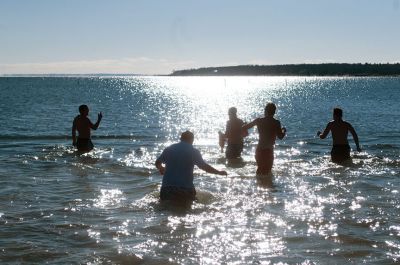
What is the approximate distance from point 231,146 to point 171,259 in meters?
9.18

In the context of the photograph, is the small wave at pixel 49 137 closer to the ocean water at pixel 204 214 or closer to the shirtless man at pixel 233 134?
the ocean water at pixel 204 214

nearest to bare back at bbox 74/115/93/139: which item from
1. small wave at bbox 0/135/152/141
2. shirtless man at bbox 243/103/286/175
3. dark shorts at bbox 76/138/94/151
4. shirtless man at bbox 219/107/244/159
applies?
dark shorts at bbox 76/138/94/151

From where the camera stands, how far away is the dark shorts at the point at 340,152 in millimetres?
15474

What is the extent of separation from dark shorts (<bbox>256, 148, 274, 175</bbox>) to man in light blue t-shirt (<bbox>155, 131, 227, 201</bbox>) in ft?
10.4

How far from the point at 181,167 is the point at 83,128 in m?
7.80

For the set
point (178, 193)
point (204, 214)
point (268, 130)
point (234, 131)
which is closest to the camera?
point (204, 214)

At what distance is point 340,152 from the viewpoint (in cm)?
1556

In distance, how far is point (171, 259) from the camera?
715cm

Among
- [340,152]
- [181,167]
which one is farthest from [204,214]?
[340,152]

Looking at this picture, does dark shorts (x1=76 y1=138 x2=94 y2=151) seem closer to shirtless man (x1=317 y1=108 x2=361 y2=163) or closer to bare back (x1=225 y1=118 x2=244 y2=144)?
bare back (x1=225 y1=118 x2=244 y2=144)

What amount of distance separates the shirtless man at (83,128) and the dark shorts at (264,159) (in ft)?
17.7

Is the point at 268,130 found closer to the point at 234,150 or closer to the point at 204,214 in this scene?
the point at 204,214

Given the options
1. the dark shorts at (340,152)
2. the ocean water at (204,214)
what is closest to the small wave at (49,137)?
the ocean water at (204,214)

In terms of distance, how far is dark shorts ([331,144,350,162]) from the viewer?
50.8 feet
